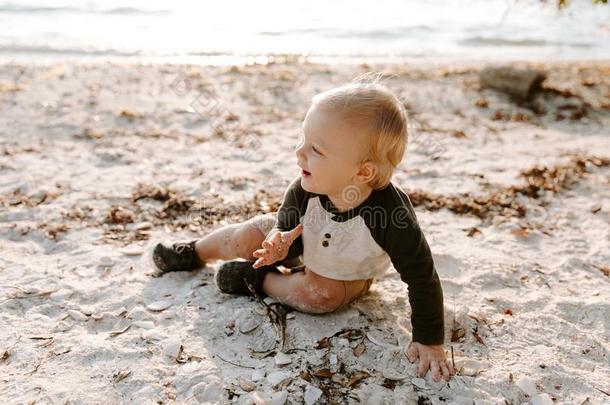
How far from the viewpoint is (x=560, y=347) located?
106 inches

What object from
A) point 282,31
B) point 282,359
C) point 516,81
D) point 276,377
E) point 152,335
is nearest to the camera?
point 276,377

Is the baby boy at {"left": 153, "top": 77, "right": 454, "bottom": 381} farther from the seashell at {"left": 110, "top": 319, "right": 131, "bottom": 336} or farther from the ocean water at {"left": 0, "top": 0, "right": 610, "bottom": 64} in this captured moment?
the ocean water at {"left": 0, "top": 0, "right": 610, "bottom": 64}

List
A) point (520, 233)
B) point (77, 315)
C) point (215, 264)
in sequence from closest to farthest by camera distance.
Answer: point (77, 315)
point (215, 264)
point (520, 233)

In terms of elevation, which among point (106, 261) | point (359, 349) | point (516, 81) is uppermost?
point (516, 81)

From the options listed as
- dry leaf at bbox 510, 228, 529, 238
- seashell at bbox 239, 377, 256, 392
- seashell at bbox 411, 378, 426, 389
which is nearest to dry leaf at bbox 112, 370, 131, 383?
seashell at bbox 239, 377, 256, 392

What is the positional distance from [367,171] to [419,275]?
488 mm

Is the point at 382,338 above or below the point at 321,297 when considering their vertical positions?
below

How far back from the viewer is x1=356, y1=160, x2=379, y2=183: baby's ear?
93.4 inches

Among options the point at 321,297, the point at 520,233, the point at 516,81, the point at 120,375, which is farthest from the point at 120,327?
the point at 516,81

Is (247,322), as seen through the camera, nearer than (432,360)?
No

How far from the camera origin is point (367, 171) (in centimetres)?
240

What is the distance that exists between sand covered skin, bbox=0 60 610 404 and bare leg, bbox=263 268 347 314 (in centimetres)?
7

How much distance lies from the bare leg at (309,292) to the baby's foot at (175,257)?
580mm

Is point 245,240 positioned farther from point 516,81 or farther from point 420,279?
point 516,81
